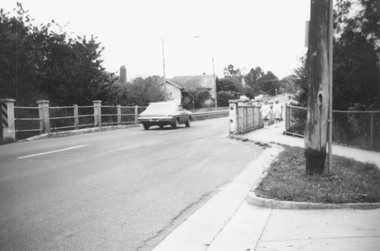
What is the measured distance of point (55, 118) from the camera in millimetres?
18578

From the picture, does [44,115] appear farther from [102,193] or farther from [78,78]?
[102,193]

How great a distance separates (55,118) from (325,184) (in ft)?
49.7

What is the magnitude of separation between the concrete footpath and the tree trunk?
1740mm

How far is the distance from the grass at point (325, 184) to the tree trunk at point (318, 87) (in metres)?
0.38

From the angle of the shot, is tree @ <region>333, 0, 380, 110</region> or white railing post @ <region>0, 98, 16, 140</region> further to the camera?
white railing post @ <region>0, 98, 16, 140</region>

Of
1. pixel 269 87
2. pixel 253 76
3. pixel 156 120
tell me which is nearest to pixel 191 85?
pixel 156 120

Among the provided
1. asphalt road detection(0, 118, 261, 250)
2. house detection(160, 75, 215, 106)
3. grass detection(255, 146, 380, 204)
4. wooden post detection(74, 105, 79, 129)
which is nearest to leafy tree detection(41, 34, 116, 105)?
wooden post detection(74, 105, 79, 129)

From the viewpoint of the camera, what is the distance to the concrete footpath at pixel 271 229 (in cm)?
397

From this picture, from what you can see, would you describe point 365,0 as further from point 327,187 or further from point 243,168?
point 327,187

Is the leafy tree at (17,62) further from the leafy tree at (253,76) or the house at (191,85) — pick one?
the leafy tree at (253,76)

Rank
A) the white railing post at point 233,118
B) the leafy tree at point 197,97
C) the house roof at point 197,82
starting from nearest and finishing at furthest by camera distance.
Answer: the white railing post at point 233,118
the leafy tree at point 197,97
the house roof at point 197,82

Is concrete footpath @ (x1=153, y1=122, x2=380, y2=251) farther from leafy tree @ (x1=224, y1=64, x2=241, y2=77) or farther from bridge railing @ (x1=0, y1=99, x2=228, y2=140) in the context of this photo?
leafy tree @ (x1=224, y1=64, x2=241, y2=77)

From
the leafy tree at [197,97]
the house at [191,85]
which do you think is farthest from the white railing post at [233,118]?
the house at [191,85]

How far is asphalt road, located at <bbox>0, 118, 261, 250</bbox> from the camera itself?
432 centimetres
